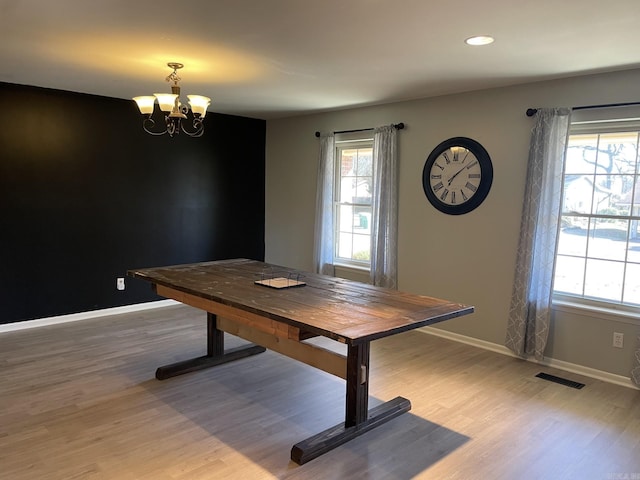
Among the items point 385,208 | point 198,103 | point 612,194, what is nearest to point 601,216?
point 612,194

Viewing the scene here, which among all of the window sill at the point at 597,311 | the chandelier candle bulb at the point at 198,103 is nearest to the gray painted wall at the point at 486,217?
the window sill at the point at 597,311

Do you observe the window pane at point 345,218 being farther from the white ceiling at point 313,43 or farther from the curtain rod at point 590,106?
the curtain rod at point 590,106

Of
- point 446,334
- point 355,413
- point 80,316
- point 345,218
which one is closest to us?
point 355,413

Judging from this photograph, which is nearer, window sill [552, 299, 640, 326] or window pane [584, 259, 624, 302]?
window sill [552, 299, 640, 326]

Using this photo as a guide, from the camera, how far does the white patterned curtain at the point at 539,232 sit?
3.74 meters

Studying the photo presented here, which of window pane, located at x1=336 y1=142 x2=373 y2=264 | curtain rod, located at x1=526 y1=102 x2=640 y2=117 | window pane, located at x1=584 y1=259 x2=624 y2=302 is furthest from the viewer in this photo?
window pane, located at x1=336 y1=142 x2=373 y2=264

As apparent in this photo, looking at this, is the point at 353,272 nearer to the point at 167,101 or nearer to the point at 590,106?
the point at 590,106

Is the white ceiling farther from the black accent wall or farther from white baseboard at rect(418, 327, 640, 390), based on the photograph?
white baseboard at rect(418, 327, 640, 390)

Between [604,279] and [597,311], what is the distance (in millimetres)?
263

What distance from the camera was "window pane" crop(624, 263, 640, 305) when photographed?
11.6ft

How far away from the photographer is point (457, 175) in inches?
174

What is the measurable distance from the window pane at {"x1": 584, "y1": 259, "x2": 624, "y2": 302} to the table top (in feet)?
5.49

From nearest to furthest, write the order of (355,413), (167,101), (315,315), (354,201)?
(315,315) < (355,413) < (167,101) < (354,201)

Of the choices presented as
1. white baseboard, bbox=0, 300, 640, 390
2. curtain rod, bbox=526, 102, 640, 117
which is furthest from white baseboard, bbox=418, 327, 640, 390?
curtain rod, bbox=526, 102, 640, 117
